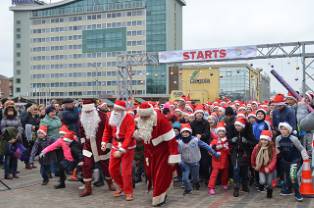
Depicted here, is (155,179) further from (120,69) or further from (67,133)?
(120,69)

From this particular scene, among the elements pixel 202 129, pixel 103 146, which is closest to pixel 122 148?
pixel 103 146

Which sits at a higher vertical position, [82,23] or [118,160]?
[82,23]

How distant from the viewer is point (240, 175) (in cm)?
850

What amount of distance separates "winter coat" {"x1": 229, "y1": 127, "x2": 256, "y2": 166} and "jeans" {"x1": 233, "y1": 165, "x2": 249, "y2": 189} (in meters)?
0.10

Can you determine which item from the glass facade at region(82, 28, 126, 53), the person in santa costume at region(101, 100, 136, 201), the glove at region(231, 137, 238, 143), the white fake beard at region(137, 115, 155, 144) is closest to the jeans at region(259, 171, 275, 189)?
the glove at region(231, 137, 238, 143)

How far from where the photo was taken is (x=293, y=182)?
7566 mm

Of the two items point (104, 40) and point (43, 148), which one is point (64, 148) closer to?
point (43, 148)

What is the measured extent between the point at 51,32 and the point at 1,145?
103184 millimetres

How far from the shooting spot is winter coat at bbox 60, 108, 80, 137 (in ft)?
30.7

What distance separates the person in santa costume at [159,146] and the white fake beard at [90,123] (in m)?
1.26

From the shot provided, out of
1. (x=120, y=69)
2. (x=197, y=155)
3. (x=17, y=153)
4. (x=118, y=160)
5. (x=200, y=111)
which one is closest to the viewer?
(x=118, y=160)

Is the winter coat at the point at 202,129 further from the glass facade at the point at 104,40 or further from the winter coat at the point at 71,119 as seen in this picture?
the glass facade at the point at 104,40

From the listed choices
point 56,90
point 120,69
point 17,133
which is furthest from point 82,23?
point 17,133

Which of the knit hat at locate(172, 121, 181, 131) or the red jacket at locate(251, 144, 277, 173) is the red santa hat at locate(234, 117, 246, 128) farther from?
the knit hat at locate(172, 121, 181, 131)
